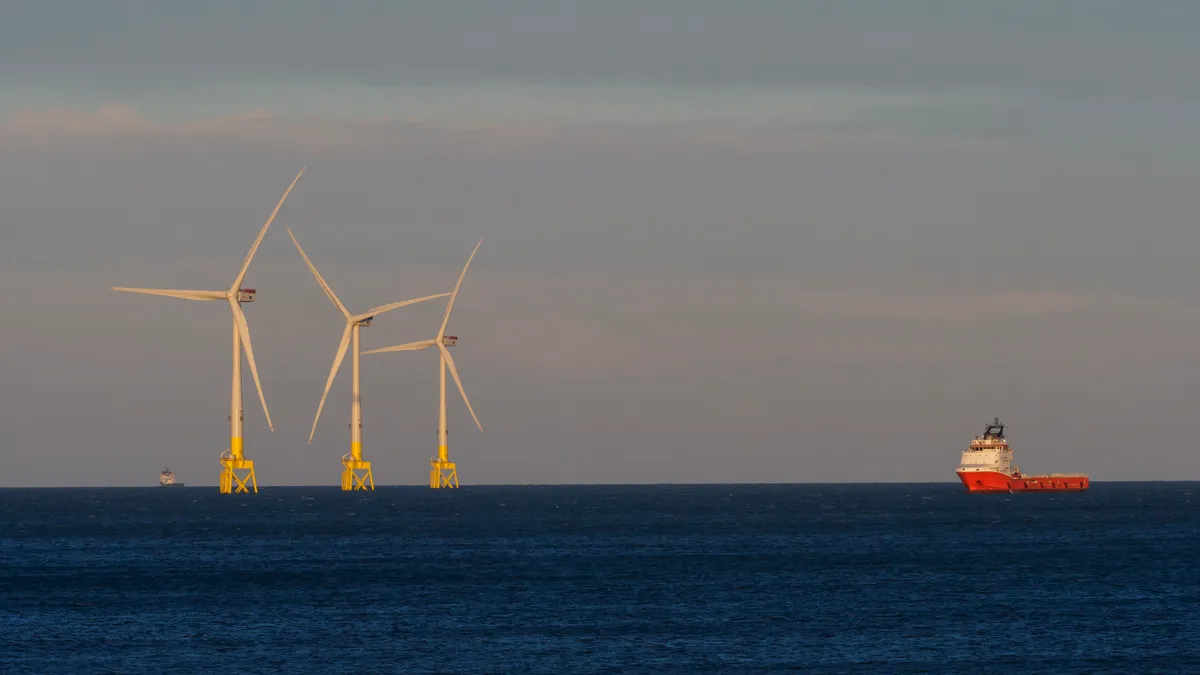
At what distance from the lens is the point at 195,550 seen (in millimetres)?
189000

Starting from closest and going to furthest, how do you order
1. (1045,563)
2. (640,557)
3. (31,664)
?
(31,664), (1045,563), (640,557)

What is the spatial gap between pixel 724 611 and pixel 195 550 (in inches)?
3532

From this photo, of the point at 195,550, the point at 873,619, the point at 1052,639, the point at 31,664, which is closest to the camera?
the point at 31,664

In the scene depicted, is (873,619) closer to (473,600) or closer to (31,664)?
(473,600)

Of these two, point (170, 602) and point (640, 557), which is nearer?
point (170, 602)

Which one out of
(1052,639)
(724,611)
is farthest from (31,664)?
(1052,639)

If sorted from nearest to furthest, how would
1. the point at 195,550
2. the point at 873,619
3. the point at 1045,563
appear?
the point at 873,619
the point at 1045,563
the point at 195,550

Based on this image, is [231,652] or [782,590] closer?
[231,652]

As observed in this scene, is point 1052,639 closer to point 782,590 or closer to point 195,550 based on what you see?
point 782,590

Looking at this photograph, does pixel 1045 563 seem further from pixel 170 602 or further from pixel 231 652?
pixel 231 652

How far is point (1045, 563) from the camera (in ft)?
518

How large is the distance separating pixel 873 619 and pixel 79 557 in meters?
98.1

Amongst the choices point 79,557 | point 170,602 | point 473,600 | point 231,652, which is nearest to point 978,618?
point 473,600

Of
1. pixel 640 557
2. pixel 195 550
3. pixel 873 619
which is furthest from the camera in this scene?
pixel 195 550
